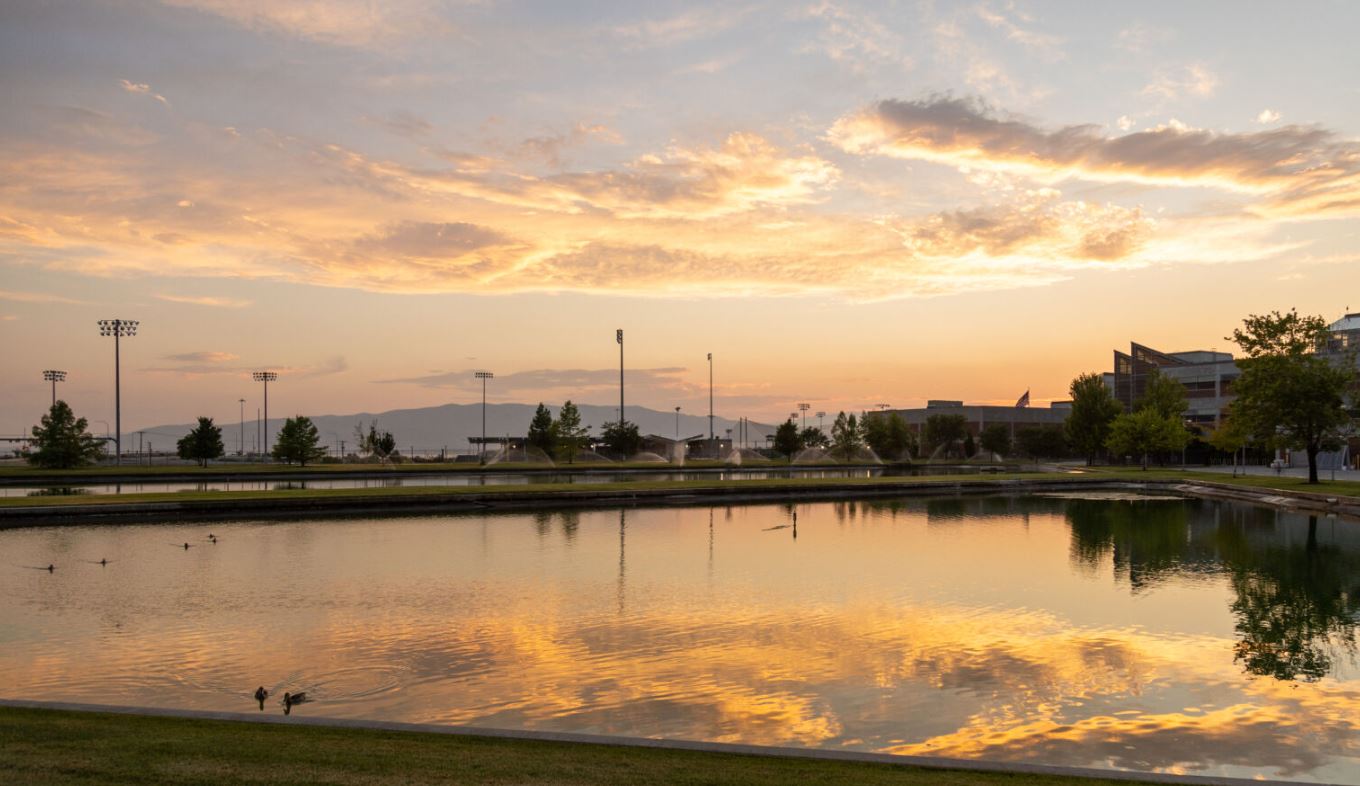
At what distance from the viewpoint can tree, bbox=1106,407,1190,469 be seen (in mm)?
104562

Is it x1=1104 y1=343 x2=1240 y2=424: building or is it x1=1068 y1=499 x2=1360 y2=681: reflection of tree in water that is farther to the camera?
x1=1104 y1=343 x2=1240 y2=424: building

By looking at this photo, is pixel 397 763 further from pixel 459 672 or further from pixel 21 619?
pixel 21 619

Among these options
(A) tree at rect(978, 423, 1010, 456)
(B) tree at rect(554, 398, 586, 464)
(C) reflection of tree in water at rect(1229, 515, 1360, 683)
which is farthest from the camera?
(A) tree at rect(978, 423, 1010, 456)

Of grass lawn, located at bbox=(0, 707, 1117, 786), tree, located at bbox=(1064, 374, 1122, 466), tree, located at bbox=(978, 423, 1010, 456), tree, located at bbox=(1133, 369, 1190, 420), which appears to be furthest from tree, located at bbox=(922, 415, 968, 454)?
grass lawn, located at bbox=(0, 707, 1117, 786)

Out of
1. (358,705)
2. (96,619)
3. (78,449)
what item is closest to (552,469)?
(78,449)

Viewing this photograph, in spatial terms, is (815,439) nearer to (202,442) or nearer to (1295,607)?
(202,442)

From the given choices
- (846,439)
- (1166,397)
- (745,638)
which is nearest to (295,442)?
(846,439)

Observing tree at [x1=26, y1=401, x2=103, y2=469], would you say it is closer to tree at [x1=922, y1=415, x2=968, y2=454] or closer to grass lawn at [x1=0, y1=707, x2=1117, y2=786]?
grass lawn at [x1=0, y1=707, x2=1117, y2=786]

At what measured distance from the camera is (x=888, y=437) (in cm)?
15575

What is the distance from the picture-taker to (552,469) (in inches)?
3863

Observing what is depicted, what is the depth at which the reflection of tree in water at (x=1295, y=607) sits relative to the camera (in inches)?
768

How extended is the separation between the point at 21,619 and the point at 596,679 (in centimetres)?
1449

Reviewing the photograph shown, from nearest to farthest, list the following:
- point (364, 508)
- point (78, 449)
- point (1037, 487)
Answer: point (364, 508)
point (1037, 487)
point (78, 449)

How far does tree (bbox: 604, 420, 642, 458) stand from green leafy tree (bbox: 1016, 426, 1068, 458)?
2831 inches
